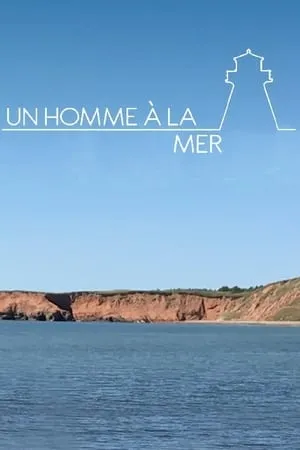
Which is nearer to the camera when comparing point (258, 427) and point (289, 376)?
point (258, 427)

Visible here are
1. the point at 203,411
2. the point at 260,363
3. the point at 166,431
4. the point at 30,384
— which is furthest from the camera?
the point at 260,363

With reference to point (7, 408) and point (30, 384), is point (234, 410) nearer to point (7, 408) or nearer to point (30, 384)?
point (7, 408)

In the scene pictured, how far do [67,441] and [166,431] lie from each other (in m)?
4.13

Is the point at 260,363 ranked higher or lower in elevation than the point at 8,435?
higher

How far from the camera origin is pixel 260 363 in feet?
234

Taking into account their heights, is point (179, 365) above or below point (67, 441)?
above

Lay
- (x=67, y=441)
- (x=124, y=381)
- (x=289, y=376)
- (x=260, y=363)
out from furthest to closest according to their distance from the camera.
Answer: (x=260, y=363), (x=289, y=376), (x=124, y=381), (x=67, y=441)

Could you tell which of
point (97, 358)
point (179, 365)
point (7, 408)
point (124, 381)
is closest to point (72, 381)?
point (124, 381)

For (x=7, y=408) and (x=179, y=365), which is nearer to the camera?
(x=7, y=408)

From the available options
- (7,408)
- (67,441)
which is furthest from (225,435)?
(7,408)

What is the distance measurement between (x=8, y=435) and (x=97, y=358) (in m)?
44.5

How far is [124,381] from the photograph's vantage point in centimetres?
5175

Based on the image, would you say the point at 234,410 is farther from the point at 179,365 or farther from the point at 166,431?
the point at 179,365

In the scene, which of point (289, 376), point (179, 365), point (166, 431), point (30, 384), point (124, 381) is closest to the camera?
point (166, 431)
